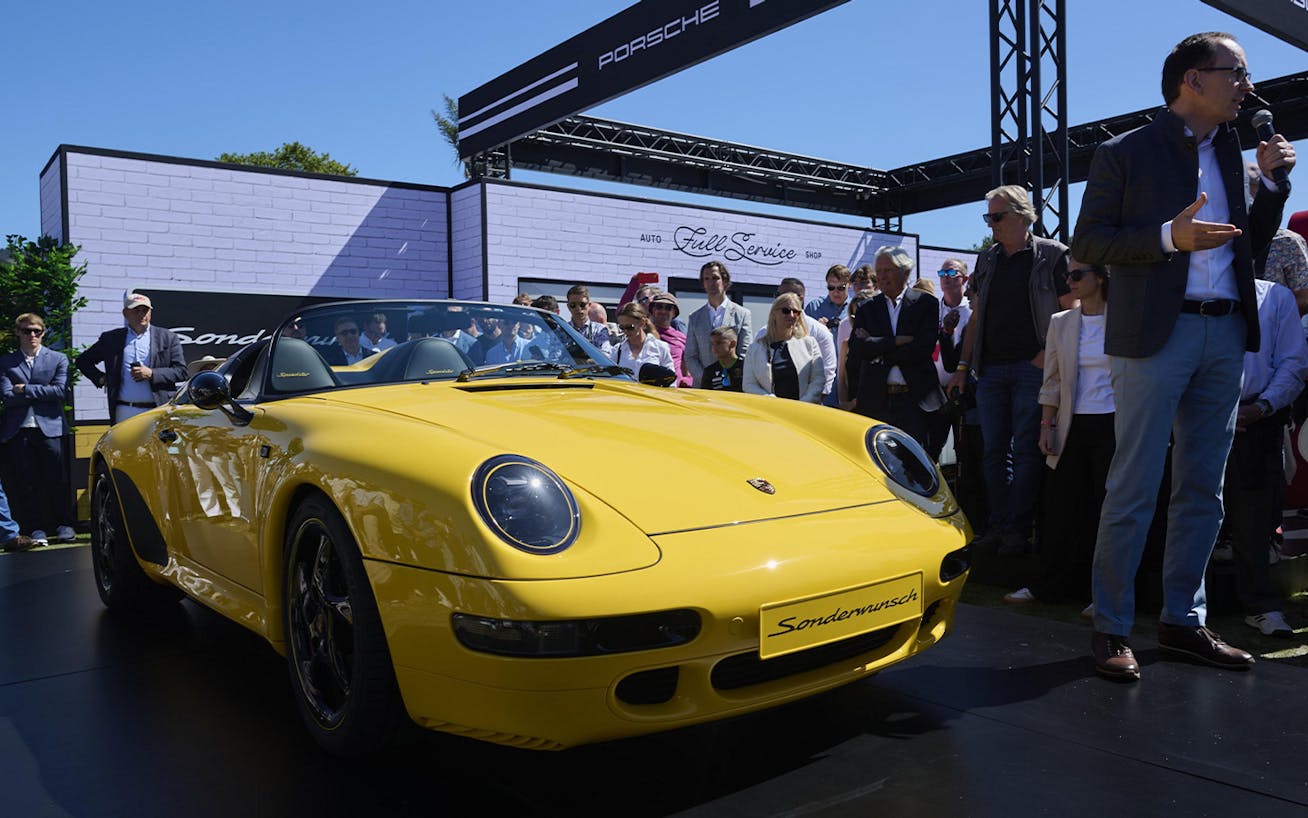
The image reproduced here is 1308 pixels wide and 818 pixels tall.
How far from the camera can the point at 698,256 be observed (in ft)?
55.5

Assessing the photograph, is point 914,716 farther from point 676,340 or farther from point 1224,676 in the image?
point 676,340

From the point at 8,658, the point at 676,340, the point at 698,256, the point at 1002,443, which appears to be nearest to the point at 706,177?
the point at 698,256

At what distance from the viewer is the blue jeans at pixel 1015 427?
462cm

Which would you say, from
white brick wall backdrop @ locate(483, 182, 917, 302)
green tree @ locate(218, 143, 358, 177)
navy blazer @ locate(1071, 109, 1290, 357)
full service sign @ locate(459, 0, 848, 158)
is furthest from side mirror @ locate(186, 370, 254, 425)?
green tree @ locate(218, 143, 358, 177)

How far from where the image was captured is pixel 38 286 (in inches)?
331

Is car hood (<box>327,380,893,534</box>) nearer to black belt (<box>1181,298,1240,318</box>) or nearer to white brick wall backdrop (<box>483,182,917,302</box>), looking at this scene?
black belt (<box>1181,298,1240,318</box>)

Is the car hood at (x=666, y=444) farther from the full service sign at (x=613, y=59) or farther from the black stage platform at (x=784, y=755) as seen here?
the full service sign at (x=613, y=59)

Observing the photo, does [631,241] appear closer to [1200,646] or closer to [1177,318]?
[1177,318]

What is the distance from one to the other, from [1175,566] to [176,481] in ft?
11.5

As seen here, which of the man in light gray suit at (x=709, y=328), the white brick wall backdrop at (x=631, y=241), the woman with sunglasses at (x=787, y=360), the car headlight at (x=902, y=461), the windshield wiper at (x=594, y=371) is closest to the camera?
the car headlight at (x=902, y=461)

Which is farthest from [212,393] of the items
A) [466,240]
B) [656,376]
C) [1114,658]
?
[466,240]

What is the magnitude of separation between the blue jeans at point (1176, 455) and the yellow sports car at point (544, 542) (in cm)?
70

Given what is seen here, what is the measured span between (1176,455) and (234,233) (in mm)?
12696

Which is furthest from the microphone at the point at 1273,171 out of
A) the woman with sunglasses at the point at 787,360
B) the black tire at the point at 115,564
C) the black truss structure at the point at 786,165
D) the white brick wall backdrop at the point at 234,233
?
the black truss structure at the point at 786,165
